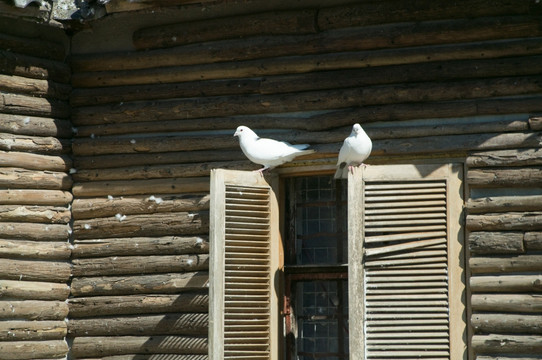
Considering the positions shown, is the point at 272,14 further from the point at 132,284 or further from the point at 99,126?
the point at 132,284

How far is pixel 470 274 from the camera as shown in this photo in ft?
29.1

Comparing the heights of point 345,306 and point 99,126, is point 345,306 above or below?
below

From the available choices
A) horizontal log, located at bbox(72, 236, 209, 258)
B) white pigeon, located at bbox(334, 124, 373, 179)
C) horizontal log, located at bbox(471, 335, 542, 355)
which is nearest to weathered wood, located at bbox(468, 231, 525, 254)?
horizontal log, located at bbox(471, 335, 542, 355)

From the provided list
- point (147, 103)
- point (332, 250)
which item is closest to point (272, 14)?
point (147, 103)

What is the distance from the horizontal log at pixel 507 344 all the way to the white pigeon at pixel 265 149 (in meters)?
2.13

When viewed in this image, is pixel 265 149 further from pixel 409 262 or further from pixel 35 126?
pixel 35 126

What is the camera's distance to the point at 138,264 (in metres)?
10.0

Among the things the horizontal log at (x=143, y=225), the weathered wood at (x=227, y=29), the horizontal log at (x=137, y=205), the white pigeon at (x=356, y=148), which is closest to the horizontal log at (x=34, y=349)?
the horizontal log at (x=143, y=225)

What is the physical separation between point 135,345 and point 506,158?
3667 millimetres

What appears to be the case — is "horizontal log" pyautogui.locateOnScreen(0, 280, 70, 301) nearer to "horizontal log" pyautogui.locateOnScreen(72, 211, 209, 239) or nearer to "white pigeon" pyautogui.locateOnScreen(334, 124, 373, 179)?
"horizontal log" pyautogui.locateOnScreen(72, 211, 209, 239)

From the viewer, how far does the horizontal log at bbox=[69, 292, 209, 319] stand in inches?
385

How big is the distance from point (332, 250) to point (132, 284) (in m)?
1.85

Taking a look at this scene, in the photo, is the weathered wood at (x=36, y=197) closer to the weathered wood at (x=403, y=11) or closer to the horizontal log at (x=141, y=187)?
the horizontal log at (x=141, y=187)

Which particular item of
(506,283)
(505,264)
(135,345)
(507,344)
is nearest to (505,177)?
(505,264)
